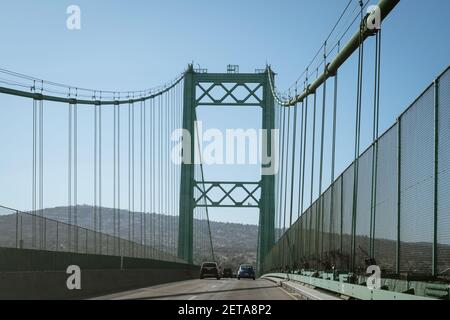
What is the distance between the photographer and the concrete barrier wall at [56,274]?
1939 centimetres

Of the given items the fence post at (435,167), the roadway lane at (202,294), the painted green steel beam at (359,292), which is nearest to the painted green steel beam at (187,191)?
the roadway lane at (202,294)

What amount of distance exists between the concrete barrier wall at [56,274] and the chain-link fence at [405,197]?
7467mm

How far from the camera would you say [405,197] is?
48.0 feet

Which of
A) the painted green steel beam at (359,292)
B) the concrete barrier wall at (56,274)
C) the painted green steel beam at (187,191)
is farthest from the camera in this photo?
the painted green steel beam at (187,191)

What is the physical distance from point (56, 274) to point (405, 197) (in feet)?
36.0

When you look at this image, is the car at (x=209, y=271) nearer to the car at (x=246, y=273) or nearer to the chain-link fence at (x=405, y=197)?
the car at (x=246, y=273)

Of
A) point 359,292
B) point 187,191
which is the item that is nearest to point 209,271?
point 187,191

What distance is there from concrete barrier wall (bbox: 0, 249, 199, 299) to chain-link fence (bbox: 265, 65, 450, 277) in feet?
24.5

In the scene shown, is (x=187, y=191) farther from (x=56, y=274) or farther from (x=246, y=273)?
(x=56, y=274)

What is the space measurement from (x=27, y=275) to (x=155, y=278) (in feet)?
71.8

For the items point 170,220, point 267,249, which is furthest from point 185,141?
point 267,249

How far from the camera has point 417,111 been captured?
558 inches

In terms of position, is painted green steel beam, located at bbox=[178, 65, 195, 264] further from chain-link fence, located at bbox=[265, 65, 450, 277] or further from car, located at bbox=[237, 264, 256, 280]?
chain-link fence, located at bbox=[265, 65, 450, 277]
